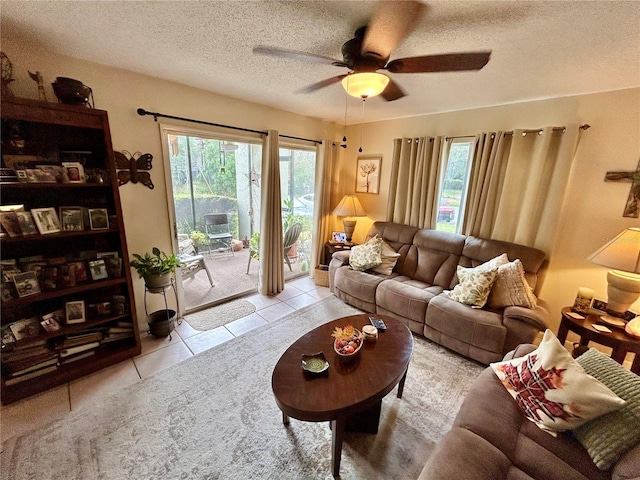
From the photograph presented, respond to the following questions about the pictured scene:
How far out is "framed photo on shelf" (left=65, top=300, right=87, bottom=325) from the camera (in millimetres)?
1979

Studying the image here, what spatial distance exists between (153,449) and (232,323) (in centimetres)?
134

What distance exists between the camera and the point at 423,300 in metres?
2.56

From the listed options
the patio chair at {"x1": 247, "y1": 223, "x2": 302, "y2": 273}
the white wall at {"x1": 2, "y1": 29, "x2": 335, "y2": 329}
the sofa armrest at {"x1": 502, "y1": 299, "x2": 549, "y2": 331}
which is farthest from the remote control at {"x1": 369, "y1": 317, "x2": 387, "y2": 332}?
the white wall at {"x1": 2, "y1": 29, "x2": 335, "y2": 329}

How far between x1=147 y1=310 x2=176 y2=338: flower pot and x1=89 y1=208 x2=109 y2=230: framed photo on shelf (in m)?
1.02

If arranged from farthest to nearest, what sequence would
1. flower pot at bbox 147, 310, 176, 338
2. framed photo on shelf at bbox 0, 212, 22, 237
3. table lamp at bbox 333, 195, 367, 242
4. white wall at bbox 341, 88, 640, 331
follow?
1. table lamp at bbox 333, 195, 367, 242
2. flower pot at bbox 147, 310, 176, 338
3. white wall at bbox 341, 88, 640, 331
4. framed photo on shelf at bbox 0, 212, 22, 237

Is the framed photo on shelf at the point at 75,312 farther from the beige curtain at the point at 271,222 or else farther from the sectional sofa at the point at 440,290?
the sectional sofa at the point at 440,290

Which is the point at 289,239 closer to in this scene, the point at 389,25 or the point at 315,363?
the point at 315,363

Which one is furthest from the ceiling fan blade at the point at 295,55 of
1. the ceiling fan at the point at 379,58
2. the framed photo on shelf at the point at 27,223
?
the framed photo on shelf at the point at 27,223

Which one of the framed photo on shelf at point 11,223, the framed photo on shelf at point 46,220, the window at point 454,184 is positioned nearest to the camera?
the framed photo on shelf at point 11,223

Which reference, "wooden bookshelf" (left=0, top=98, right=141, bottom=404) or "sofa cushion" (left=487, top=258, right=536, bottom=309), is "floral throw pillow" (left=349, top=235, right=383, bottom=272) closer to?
"sofa cushion" (left=487, top=258, right=536, bottom=309)

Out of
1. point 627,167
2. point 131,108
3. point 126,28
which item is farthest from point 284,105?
point 627,167

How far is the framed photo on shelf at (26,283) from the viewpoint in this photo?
1714mm

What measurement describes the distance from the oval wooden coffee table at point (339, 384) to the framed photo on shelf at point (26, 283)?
5.93 feet

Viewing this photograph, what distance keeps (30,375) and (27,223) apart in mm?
1101
